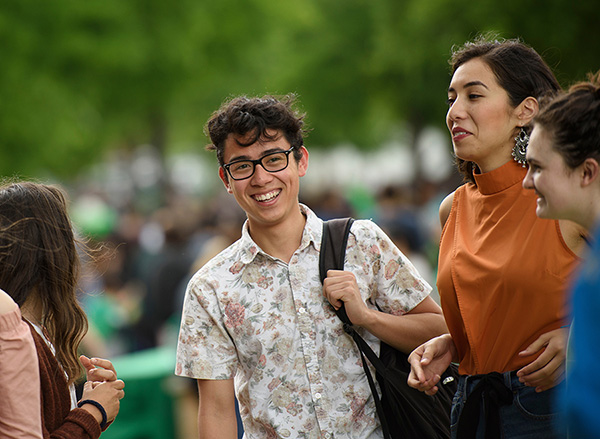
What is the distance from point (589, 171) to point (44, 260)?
6.48 feet

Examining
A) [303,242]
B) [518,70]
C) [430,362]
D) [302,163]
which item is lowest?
[430,362]

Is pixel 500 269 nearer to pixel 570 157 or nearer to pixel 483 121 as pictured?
pixel 483 121

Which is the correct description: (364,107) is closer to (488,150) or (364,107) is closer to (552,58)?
(552,58)

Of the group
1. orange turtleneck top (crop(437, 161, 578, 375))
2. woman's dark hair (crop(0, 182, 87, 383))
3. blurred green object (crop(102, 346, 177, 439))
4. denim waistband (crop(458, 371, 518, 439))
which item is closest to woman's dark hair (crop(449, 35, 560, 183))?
orange turtleneck top (crop(437, 161, 578, 375))

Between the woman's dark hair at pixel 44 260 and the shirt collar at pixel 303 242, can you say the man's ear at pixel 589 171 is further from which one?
the woman's dark hair at pixel 44 260

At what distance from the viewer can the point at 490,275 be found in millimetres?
3113

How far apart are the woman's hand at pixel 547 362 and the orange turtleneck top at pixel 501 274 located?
74 millimetres

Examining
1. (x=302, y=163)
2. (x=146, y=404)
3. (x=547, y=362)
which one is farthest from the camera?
(x=146, y=404)

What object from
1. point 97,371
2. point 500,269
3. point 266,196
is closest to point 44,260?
point 97,371

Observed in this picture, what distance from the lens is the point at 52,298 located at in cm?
318

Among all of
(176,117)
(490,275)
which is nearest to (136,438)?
(490,275)

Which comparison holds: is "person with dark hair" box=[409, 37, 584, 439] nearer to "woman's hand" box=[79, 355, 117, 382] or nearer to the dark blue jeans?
the dark blue jeans

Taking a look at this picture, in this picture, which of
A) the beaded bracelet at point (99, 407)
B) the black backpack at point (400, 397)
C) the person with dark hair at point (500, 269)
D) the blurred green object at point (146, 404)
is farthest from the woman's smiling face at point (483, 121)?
the blurred green object at point (146, 404)

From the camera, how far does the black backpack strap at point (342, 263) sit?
3.34m
